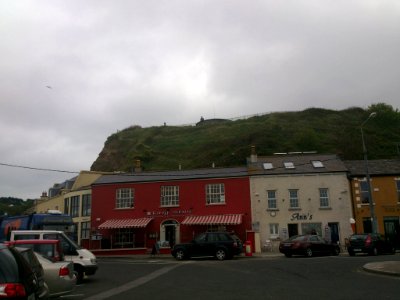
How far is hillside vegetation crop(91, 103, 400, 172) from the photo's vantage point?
79.1 meters

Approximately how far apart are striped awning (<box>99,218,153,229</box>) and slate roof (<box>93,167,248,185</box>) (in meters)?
3.68

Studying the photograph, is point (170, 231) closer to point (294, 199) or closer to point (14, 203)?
point (294, 199)

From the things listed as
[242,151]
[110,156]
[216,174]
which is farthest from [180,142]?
[216,174]

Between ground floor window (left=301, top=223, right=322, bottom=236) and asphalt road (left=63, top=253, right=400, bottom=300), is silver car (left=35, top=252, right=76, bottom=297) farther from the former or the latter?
ground floor window (left=301, top=223, right=322, bottom=236)

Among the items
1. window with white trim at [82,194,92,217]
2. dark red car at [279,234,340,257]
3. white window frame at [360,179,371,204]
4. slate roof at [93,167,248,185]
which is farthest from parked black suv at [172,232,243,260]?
window with white trim at [82,194,92,217]

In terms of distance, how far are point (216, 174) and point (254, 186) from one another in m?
3.60

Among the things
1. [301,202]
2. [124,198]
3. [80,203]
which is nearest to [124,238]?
[124,198]

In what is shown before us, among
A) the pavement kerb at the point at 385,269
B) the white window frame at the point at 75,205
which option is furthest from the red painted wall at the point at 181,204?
the pavement kerb at the point at 385,269

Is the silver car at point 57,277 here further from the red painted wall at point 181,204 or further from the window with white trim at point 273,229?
the window with white trim at point 273,229

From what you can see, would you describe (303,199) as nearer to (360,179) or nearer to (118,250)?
(360,179)

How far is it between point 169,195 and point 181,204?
1.45 meters

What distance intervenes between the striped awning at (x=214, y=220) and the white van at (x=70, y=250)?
19.8m

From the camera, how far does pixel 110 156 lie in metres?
105

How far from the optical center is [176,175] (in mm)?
38875
